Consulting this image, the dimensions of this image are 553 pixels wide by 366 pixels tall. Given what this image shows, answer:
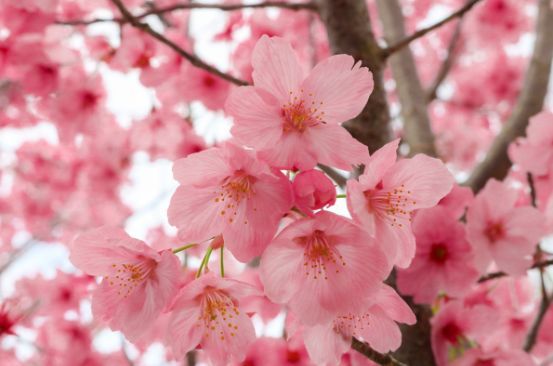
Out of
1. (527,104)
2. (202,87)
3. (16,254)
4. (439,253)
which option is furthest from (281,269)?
(16,254)

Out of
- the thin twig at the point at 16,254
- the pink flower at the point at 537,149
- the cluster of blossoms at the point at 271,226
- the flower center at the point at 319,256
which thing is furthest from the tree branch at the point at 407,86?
the thin twig at the point at 16,254

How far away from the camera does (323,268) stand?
79cm

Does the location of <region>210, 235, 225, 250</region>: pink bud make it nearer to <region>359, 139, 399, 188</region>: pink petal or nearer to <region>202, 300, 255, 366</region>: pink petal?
<region>202, 300, 255, 366</region>: pink petal

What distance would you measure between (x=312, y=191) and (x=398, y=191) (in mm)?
200

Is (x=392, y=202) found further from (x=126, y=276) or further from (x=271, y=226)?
(x=126, y=276)

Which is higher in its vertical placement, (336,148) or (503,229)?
(336,148)

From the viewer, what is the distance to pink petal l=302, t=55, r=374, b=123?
0.80 m

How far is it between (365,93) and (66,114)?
159cm

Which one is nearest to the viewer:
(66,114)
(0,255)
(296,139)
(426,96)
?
(296,139)

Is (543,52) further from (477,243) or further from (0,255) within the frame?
(0,255)

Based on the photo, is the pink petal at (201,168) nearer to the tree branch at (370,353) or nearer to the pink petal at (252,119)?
the pink petal at (252,119)

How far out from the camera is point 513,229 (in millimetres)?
1225

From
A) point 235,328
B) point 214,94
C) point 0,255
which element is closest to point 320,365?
point 235,328

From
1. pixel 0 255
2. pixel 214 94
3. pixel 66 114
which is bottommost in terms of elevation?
pixel 0 255
